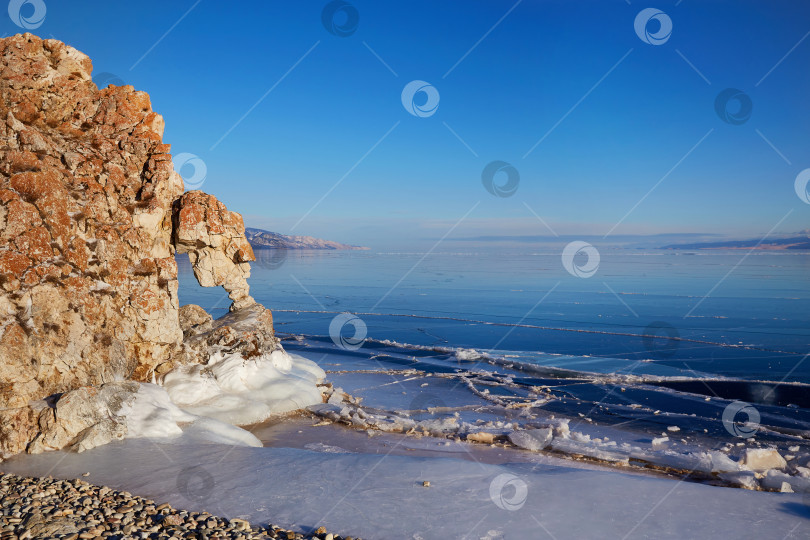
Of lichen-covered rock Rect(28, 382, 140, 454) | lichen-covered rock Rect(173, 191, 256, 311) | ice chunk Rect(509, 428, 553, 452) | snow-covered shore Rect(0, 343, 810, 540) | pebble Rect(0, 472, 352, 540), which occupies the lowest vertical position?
pebble Rect(0, 472, 352, 540)

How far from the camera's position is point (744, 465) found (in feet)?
27.5

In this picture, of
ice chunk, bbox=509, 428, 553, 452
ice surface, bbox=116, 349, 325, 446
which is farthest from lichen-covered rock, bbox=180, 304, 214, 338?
ice chunk, bbox=509, 428, 553, 452

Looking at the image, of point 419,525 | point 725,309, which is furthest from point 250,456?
point 725,309

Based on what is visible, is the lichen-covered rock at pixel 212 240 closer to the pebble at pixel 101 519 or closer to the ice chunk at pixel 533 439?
the pebble at pixel 101 519

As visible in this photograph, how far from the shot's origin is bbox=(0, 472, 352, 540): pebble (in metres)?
5.07

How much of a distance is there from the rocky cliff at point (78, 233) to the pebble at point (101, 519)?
2.31 metres

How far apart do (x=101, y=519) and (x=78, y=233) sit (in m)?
6.01

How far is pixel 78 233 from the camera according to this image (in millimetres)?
9312

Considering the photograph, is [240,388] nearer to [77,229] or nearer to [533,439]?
[77,229]

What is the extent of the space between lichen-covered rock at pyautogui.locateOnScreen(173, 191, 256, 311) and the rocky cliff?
50 millimetres

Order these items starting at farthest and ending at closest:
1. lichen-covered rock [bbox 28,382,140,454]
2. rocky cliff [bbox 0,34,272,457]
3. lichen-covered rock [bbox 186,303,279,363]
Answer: lichen-covered rock [bbox 186,303,279,363] → rocky cliff [bbox 0,34,272,457] → lichen-covered rock [bbox 28,382,140,454]

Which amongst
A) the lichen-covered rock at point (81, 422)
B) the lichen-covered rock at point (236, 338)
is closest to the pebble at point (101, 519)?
the lichen-covered rock at point (81, 422)

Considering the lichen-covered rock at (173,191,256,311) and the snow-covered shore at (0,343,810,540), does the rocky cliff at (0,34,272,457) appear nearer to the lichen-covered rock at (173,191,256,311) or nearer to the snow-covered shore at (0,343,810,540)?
the lichen-covered rock at (173,191,256,311)

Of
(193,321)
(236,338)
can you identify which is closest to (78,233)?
(236,338)
